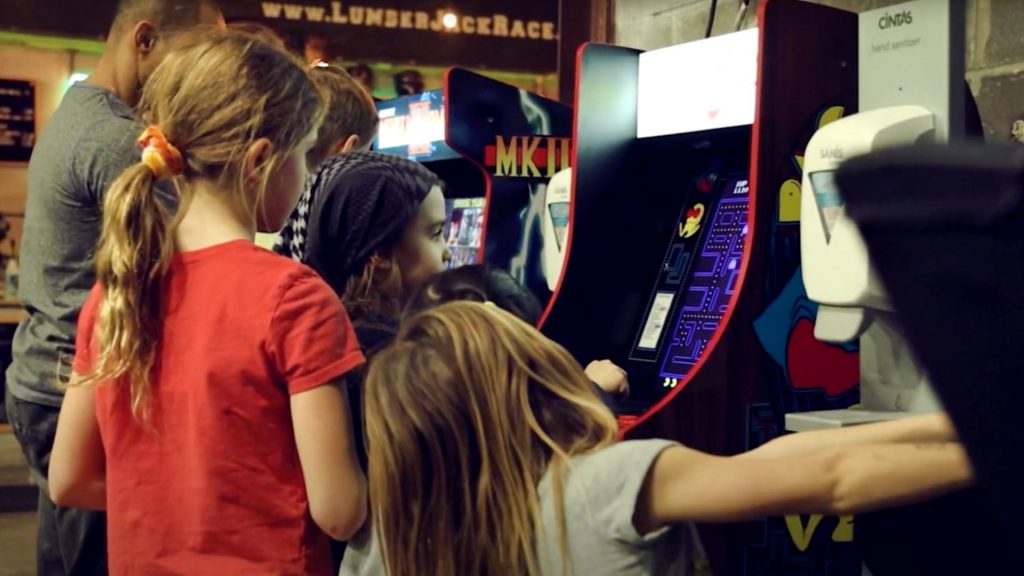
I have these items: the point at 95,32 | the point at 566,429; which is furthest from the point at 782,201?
the point at 95,32

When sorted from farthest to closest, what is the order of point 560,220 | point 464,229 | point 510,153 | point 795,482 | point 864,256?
point 464,229 < point 510,153 < point 560,220 < point 864,256 < point 795,482

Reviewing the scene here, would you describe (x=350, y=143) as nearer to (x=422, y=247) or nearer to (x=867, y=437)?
(x=422, y=247)

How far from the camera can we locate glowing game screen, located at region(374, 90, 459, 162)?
4.04 metres

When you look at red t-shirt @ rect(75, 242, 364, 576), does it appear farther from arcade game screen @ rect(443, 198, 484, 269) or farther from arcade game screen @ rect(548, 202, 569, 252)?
arcade game screen @ rect(443, 198, 484, 269)

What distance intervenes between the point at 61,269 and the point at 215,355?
733 mm

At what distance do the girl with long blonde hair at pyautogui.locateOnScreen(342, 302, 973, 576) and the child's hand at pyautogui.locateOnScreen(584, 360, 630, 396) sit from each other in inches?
43.8

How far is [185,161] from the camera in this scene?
1.61 meters

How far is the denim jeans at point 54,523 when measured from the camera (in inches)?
80.0

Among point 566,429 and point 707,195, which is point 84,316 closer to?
point 566,429

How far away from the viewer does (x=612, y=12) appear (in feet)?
13.7

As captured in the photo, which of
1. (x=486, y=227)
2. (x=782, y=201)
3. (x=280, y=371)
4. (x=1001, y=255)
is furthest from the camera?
(x=486, y=227)

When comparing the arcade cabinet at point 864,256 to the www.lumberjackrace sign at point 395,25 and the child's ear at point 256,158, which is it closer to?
the child's ear at point 256,158

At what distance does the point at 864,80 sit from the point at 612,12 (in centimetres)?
202

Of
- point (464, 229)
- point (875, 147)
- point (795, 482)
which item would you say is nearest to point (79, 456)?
point (795, 482)
